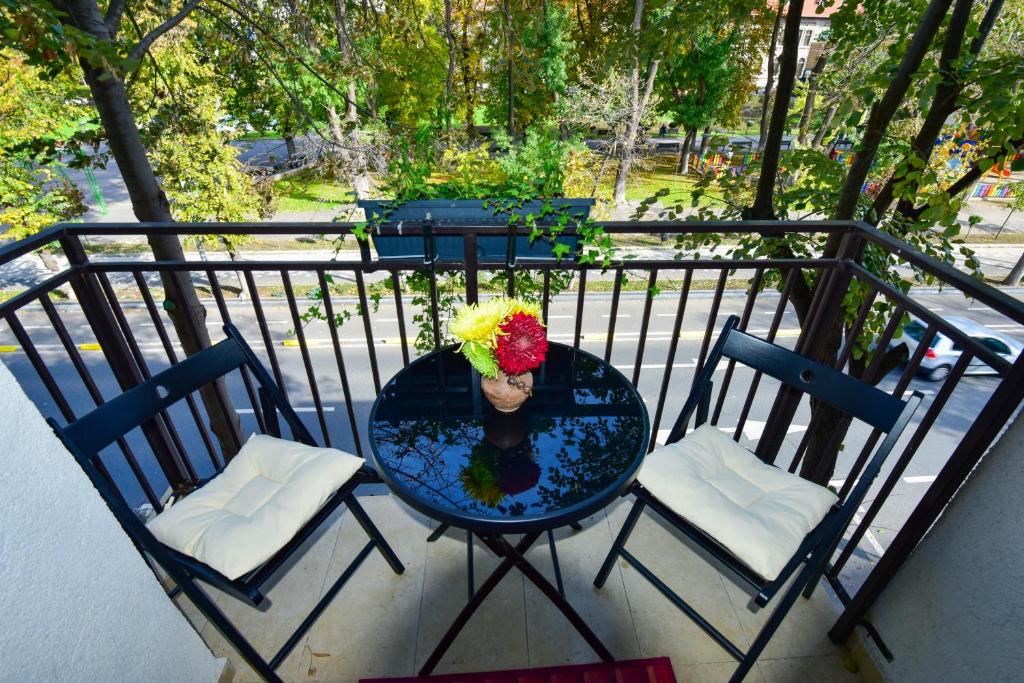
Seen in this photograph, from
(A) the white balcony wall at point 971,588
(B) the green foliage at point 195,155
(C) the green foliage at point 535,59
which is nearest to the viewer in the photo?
(A) the white balcony wall at point 971,588

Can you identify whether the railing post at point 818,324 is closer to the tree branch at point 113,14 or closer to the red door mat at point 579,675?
the red door mat at point 579,675

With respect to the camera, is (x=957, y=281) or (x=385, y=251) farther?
(x=385, y=251)

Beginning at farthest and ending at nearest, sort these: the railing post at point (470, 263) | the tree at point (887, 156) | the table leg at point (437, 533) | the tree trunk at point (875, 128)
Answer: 1. the tree trunk at point (875, 128)
2. the tree at point (887, 156)
3. the table leg at point (437, 533)
4. the railing post at point (470, 263)

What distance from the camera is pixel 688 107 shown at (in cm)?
1986

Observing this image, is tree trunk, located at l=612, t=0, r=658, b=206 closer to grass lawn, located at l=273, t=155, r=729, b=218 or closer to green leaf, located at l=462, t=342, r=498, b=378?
grass lawn, located at l=273, t=155, r=729, b=218

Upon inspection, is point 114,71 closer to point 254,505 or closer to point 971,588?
point 254,505

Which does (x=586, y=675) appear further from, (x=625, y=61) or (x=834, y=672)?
(x=625, y=61)

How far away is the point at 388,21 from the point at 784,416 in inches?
443

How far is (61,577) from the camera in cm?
102

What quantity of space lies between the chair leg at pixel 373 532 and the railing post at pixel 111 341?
2.43ft

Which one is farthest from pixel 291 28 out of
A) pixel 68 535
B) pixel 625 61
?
pixel 68 535

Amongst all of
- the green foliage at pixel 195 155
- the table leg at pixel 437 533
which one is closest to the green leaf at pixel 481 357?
the table leg at pixel 437 533

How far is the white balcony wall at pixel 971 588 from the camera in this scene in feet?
3.78

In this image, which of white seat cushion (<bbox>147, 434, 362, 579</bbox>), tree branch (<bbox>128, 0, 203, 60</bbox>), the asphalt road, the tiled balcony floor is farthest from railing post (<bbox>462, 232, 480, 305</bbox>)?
the asphalt road
